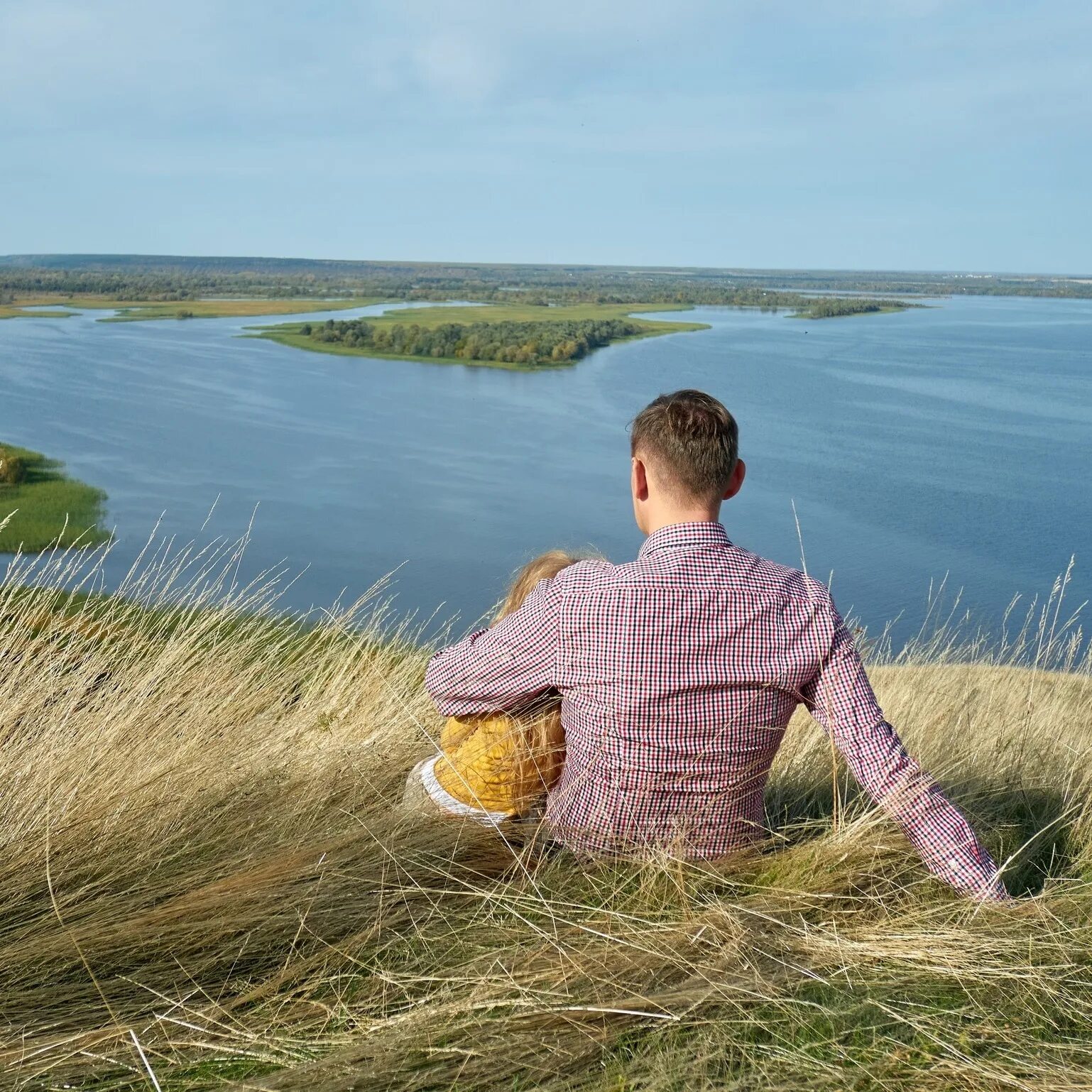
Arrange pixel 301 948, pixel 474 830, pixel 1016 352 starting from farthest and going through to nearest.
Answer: pixel 1016 352, pixel 474 830, pixel 301 948

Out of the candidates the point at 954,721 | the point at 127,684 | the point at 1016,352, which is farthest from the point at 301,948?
the point at 1016,352

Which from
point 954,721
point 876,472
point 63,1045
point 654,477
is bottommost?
point 876,472

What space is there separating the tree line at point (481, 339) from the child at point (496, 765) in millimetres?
41470

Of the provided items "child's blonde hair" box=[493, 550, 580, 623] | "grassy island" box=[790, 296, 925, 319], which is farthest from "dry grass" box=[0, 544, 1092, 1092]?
"grassy island" box=[790, 296, 925, 319]

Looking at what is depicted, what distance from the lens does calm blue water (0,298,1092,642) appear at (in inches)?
714

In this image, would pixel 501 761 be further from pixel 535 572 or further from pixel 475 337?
pixel 475 337

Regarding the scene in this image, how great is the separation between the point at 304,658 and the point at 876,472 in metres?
22.5

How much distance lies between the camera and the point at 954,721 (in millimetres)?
3402

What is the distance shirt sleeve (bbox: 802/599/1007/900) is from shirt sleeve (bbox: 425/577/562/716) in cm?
41

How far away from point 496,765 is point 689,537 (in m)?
0.56

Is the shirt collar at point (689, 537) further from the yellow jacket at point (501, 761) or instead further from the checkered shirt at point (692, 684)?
the yellow jacket at point (501, 761)

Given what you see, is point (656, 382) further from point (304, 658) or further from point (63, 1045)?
point (63, 1045)

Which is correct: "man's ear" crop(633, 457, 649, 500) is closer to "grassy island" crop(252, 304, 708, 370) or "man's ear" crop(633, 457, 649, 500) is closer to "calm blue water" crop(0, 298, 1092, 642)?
"calm blue water" crop(0, 298, 1092, 642)

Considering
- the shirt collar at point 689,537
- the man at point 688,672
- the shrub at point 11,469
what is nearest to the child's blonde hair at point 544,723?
the man at point 688,672
